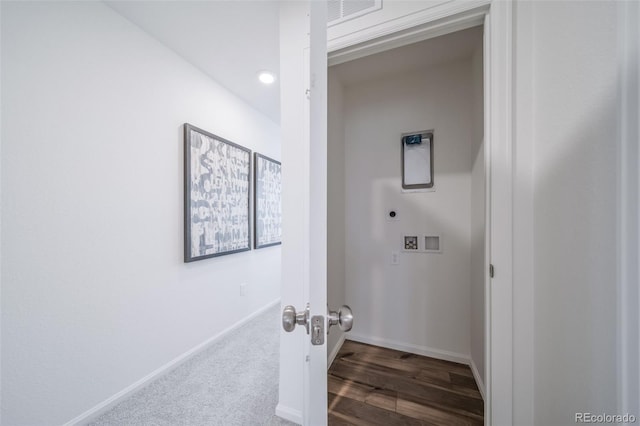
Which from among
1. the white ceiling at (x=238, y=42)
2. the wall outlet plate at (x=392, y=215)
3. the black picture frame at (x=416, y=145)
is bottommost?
the wall outlet plate at (x=392, y=215)

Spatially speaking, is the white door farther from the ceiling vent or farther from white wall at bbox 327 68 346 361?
white wall at bbox 327 68 346 361

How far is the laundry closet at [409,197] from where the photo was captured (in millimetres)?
1857

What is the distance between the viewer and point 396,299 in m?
2.10

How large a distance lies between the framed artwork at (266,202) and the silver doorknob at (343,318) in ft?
7.17

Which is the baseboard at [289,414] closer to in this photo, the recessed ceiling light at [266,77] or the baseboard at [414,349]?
the baseboard at [414,349]

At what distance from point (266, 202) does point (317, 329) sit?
245cm

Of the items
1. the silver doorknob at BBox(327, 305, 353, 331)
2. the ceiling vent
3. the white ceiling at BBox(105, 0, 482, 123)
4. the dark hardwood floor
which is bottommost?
the dark hardwood floor

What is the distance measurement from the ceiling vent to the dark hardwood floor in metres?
2.21

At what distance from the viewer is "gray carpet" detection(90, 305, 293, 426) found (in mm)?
1340

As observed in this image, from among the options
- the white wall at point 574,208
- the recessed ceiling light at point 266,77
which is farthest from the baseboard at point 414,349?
the recessed ceiling light at point 266,77

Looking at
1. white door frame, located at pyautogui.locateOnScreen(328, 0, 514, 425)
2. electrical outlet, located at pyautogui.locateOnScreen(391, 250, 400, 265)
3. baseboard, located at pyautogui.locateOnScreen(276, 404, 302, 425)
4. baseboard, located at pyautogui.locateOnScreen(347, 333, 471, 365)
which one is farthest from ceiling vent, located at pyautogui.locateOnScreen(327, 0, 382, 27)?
baseboard, located at pyautogui.locateOnScreen(347, 333, 471, 365)

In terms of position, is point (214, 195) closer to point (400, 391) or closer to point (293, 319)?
point (293, 319)

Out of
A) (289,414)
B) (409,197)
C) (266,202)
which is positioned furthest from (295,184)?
(266,202)

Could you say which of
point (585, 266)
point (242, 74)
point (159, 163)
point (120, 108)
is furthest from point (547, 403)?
point (242, 74)
